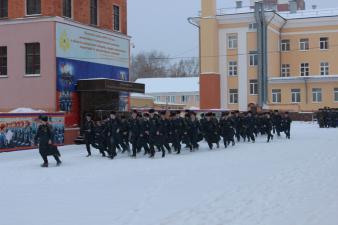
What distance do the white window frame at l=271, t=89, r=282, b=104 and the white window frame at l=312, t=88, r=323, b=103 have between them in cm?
370

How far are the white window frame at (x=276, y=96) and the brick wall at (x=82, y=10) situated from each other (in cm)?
3412

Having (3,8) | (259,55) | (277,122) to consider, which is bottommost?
(277,122)

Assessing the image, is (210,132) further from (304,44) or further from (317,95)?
(304,44)

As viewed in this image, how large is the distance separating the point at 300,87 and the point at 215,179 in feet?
178

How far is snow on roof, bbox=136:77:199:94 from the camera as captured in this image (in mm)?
91688

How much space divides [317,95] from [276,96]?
460 cm

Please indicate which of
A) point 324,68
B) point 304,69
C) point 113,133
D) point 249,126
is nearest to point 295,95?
point 304,69

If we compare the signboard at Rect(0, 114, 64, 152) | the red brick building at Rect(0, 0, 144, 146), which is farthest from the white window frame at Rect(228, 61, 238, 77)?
the signboard at Rect(0, 114, 64, 152)

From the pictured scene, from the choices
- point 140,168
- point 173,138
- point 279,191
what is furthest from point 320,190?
point 173,138

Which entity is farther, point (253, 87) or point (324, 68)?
point (324, 68)

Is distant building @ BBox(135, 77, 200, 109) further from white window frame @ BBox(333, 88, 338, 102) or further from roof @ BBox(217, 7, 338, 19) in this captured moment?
white window frame @ BBox(333, 88, 338, 102)

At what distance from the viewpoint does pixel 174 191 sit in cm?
1267

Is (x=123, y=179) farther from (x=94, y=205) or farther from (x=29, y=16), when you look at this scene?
(x=29, y=16)

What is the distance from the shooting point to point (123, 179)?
14977mm
